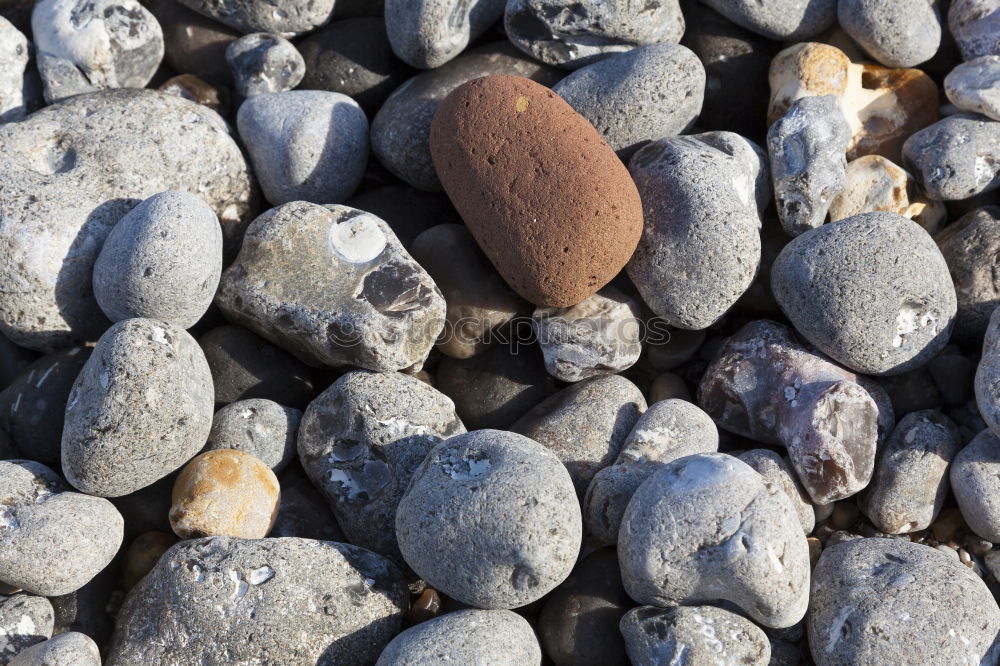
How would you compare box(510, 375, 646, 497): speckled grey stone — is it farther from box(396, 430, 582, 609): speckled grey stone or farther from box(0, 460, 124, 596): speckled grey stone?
box(0, 460, 124, 596): speckled grey stone

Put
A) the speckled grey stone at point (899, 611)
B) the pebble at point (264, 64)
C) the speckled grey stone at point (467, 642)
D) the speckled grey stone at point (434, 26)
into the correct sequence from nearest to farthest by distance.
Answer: the speckled grey stone at point (467, 642) → the speckled grey stone at point (899, 611) → the speckled grey stone at point (434, 26) → the pebble at point (264, 64)

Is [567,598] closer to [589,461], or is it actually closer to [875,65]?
[589,461]

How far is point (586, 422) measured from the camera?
283 cm

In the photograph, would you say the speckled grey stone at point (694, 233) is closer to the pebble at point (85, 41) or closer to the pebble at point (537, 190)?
the pebble at point (537, 190)

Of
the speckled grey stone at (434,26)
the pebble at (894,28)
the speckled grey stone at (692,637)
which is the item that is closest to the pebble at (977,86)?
the pebble at (894,28)

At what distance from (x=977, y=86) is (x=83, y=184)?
323 centimetres

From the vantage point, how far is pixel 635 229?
2.79 m

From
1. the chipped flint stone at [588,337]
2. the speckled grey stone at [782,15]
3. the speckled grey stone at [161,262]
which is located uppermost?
the speckled grey stone at [782,15]

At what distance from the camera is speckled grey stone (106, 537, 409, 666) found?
2.36 m

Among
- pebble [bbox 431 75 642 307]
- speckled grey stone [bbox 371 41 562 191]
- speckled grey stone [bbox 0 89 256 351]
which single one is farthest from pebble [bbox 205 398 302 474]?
speckled grey stone [bbox 371 41 562 191]

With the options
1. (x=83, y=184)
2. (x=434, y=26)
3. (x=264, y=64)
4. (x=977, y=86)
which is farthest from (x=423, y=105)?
(x=977, y=86)

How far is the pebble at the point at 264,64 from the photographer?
130 inches

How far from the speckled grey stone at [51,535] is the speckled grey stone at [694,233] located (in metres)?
1.90

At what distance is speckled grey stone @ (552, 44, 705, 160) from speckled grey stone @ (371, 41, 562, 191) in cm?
27
